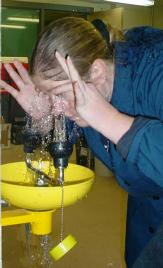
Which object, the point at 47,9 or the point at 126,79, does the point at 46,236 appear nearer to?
the point at 126,79

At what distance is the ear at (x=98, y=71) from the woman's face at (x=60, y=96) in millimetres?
82

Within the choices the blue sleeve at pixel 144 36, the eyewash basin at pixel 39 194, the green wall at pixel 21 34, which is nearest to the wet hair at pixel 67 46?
the blue sleeve at pixel 144 36

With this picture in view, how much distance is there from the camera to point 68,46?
892mm

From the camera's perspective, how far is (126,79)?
975mm

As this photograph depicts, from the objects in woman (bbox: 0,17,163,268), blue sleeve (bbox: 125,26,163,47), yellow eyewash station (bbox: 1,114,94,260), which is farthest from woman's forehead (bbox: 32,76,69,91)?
blue sleeve (bbox: 125,26,163,47)

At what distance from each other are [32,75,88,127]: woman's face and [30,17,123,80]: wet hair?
0.02 m

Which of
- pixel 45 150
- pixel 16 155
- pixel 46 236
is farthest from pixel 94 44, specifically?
pixel 16 155

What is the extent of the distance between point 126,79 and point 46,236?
417 mm

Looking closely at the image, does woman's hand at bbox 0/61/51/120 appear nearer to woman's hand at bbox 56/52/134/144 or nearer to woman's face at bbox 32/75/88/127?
woman's face at bbox 32/75/88/127

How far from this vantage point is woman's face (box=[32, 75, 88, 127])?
2.85 feet

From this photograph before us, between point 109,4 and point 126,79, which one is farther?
point 109,4

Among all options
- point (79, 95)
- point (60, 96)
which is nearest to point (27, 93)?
point (60, 96)

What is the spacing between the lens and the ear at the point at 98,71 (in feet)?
3.04

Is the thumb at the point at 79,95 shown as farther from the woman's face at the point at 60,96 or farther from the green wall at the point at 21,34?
the green wall at the point at 21,34
